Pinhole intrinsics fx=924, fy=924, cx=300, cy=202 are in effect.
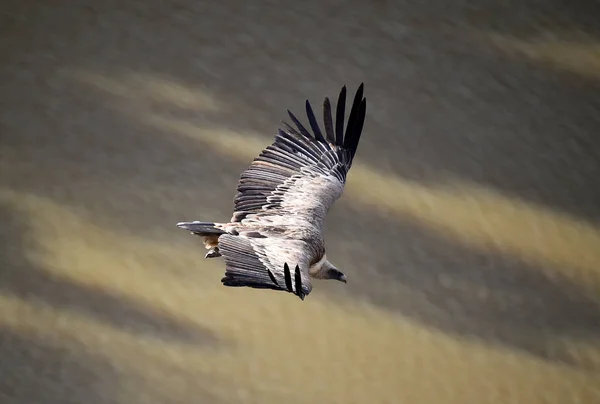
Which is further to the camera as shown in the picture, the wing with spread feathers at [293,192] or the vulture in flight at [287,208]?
the wing with spread feathers at [293,192]

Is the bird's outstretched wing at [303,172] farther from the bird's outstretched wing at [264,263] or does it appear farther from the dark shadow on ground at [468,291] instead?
the dark shadow on ground at [468,291]

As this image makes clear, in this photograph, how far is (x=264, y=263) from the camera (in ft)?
10.6

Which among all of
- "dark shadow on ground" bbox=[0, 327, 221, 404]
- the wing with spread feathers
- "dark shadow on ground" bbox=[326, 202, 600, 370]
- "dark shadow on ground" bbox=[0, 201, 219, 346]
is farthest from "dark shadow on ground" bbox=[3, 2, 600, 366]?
the wing with spread feathers

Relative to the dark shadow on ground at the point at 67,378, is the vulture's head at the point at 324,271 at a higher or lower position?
higher

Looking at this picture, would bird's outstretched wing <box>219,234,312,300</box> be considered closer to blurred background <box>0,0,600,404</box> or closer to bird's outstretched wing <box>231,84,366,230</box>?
bird's outstretched wing <box>231,84,366,230</box>

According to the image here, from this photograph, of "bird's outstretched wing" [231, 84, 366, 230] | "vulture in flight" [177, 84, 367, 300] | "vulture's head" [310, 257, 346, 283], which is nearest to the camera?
"vulture in flight" [177, 84, 367, 300]

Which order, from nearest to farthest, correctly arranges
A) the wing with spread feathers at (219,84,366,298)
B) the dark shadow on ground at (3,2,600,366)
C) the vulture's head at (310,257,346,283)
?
1. the wing with spread feathers at (219,84,366,298)
2. the vulture's head at (310,257,346,283)
3. the dark shadow on ground at (3,2,600,366)

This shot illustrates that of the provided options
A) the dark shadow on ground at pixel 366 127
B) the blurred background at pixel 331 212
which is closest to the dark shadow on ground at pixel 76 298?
the blurred background at pixel 331 212

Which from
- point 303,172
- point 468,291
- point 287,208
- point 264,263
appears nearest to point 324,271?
point 287,208

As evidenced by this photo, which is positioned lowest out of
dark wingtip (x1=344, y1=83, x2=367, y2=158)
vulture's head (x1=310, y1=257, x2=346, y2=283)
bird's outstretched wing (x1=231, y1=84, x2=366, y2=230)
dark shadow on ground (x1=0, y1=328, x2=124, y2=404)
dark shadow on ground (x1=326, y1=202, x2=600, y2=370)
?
dark shadow on ground (x1=0, y1=328, x2=124, y2=404)

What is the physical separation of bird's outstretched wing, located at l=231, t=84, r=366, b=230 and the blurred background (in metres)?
1.26

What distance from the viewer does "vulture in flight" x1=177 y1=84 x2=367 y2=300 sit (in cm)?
329

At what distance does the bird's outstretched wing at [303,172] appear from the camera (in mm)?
3906

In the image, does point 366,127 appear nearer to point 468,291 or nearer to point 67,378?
point 468,291
